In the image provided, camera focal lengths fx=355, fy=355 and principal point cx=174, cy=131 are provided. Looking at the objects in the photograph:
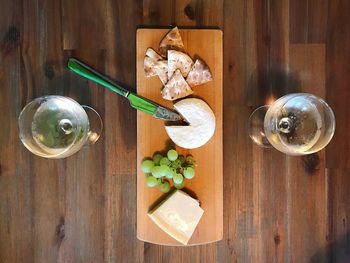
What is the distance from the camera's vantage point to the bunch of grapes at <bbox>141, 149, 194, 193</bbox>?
31.8 inches

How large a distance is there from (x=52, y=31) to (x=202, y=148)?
478mm

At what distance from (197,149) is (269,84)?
0.26m

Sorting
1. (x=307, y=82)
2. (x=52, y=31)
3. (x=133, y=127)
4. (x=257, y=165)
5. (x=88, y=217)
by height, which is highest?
(x=52, y=31)

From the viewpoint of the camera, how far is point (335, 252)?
94cm

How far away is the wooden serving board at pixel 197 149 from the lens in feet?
2.76

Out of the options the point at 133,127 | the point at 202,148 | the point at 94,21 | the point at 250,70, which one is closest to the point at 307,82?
the point at 250,70

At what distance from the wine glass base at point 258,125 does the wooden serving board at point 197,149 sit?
10 centimetres

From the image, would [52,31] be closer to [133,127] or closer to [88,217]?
[133,127]

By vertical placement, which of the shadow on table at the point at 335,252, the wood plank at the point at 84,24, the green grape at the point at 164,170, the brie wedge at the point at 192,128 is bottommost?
the shadow on table at the point at 335,252

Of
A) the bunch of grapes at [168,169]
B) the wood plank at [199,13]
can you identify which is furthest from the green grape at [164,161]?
the wood plank at [199,13]

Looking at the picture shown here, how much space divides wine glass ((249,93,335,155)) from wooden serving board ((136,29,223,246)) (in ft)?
0.44

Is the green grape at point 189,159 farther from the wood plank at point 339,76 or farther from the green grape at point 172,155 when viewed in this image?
the wood plank at point 339,76

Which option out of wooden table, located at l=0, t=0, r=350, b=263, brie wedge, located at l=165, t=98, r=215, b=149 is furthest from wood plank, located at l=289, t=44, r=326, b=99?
brie wedge, located at l=165, t=98, r=215, b=149

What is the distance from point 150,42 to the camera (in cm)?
84
